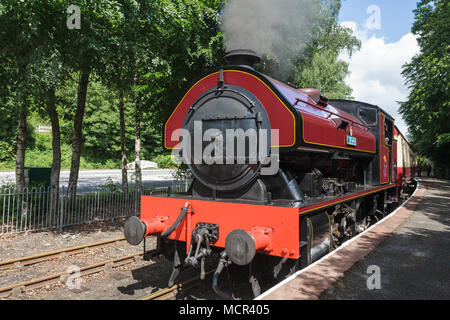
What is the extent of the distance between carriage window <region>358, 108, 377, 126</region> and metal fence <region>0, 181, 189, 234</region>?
5.02 meters

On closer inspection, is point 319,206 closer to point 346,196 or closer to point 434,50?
point 346,196

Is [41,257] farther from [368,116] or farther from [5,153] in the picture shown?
[5,153]

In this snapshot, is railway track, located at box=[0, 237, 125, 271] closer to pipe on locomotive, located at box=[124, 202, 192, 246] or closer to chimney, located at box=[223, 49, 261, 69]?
pipe on locomotive, located at box=[124, 202, 192, 246]

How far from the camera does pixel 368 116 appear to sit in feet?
25.0

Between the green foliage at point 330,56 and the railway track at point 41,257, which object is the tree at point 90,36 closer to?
the railway track at point 41,257

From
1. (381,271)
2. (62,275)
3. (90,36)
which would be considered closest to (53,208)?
(62,275)

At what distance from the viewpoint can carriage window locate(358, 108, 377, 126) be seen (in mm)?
7446

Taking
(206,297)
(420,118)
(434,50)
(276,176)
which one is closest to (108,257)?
(206,297)

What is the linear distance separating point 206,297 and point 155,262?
1.84 meters

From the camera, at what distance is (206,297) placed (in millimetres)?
4508

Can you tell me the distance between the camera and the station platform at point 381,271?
338cm

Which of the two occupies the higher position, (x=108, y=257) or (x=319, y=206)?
(x=319, y=206)

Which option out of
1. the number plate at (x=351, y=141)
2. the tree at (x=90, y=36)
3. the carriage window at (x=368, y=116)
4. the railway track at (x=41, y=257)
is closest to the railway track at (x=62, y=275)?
the railway track at (x=41, y=257)

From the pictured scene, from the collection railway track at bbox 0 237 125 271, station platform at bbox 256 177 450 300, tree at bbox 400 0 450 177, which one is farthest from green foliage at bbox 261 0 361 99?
railway track at bbox 0 237 125 271
